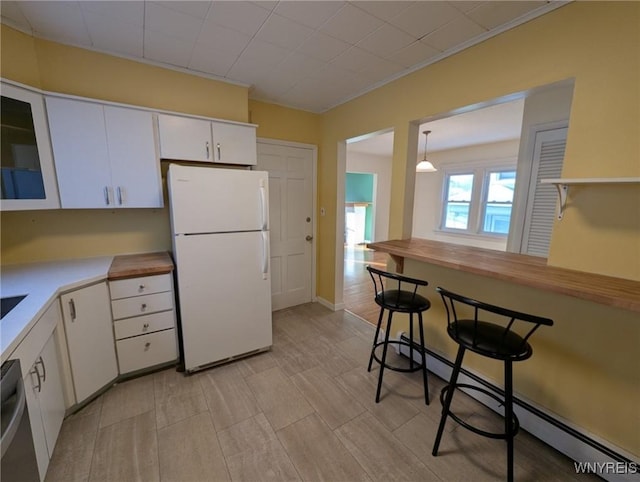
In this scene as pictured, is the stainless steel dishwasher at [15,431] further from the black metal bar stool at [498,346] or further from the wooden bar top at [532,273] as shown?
the wooden bar top at [532,273]

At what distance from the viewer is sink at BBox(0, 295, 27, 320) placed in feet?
4.74

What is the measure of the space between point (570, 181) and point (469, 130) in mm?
3427

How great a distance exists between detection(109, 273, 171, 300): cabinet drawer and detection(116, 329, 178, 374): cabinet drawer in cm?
36

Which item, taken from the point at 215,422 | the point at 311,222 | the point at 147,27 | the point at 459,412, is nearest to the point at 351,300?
the point at 311,222

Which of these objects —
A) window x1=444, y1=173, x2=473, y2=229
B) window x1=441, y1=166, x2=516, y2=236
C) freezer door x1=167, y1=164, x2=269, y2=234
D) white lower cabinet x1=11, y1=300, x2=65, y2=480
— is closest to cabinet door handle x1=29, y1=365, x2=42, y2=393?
white lower cabinet x1=11, y1=300, x2=65, y2=480

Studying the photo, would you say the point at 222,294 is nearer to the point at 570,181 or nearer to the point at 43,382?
the point at 43,382

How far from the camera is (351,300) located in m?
3.87

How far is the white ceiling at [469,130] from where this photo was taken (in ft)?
10.9

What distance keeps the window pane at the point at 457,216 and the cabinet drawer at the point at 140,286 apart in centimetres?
579

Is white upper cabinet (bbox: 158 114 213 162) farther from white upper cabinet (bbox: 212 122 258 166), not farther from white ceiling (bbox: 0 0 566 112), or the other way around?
white ceiling (bbox: 0 0 566 112)

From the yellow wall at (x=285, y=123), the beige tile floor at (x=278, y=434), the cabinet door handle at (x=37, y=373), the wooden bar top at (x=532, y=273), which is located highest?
the yellow wall at (x=285, y=123)

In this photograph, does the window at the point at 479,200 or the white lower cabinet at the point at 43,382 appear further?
the window at the point at 479,200

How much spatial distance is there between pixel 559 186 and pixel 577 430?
1.38 m

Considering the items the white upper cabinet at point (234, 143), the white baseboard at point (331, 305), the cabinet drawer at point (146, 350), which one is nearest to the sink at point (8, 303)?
the cabinet drawer at point (146, 350)
